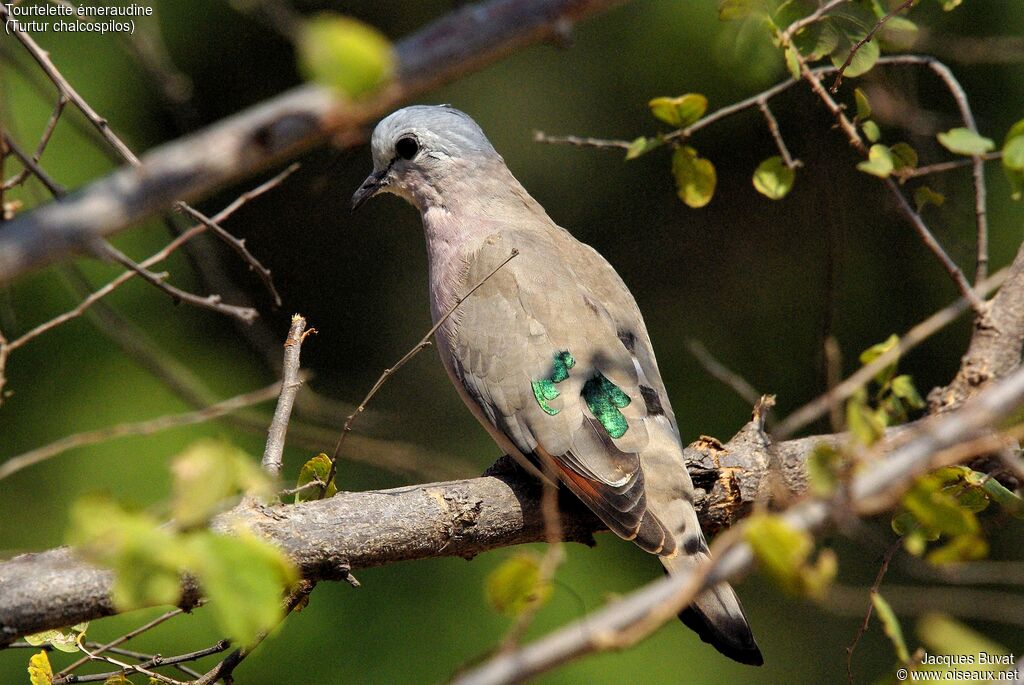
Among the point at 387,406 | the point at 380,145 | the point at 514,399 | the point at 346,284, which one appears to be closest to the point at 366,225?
the point at 346,284

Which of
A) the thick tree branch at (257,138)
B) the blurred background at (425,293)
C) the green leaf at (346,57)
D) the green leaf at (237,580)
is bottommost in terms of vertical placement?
the blurred background at (425,293)

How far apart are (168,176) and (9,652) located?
3.37m

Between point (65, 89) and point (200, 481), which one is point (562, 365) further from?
point (200, 481)

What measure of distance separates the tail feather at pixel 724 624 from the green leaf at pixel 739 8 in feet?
3.53

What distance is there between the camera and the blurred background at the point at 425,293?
3.75 meters

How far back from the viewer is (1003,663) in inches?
46.5

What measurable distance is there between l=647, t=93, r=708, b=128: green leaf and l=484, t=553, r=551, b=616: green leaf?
124cm

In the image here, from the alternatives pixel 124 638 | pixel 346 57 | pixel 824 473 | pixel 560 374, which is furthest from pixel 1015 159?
pixel 124 638

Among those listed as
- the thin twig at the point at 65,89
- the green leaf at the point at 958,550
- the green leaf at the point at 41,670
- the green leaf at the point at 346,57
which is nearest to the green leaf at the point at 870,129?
the green leaf at the point at 958,550

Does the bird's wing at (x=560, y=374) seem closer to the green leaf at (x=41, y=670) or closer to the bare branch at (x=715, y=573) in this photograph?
the green leaf at (x=41, y=670)

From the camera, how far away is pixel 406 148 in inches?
112

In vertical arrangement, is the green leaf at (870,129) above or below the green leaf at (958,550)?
above

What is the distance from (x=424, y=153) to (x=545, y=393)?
867mm

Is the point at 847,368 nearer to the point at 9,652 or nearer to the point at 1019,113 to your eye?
the point at 1019,113
